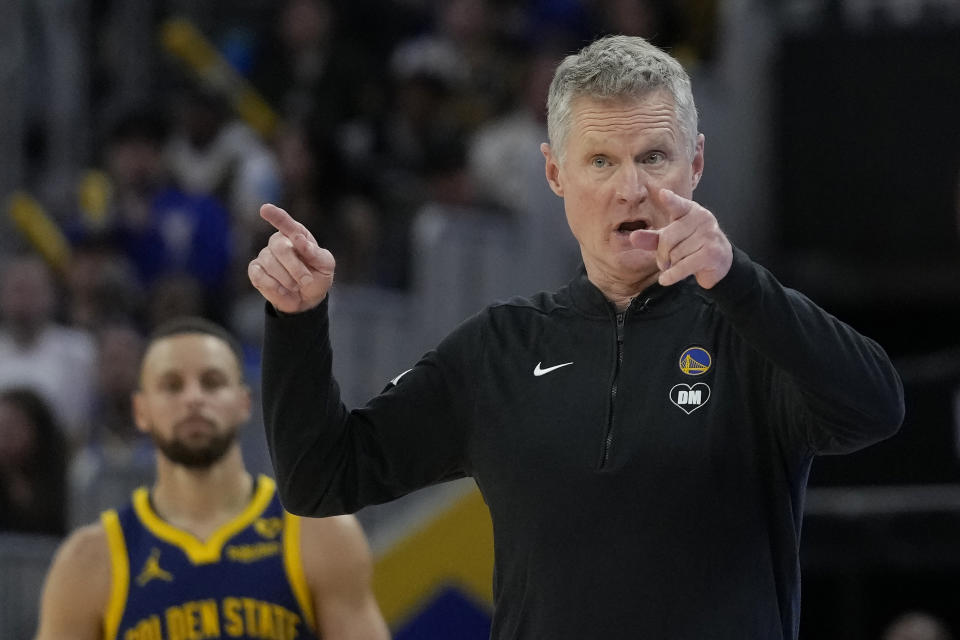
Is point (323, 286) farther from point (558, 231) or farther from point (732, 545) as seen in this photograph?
point (558, 231)

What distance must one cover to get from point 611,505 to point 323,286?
68 centimetres

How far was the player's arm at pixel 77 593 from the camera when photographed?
5.36 metres

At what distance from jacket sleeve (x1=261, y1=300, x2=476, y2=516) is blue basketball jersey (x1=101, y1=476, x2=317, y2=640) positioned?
178 cm

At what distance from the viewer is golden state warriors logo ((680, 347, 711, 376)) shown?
3398 mm

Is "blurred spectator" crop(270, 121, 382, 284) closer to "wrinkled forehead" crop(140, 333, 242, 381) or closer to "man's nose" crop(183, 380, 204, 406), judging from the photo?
"wrinkled forehead" crop(140, 333, 242, 381)

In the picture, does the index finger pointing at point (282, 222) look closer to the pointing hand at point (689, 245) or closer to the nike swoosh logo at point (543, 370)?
the nike swoosh logo at point (543, 370)

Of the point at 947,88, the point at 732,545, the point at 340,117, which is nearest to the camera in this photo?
the point at 732,545

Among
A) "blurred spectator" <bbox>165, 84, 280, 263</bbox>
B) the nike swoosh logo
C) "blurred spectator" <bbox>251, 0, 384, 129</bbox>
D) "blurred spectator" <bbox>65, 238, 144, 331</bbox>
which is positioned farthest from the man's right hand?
"blurred spectator" <bbox>251, 0, 384, 129</bbox>

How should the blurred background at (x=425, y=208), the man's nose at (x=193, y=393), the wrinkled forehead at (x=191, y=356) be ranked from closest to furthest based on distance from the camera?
1. the man's nose at (x=193, y=393)
2. the wrinkled forehead at (x=191, y=356)
3. the blurred background at (x=425, y=208)

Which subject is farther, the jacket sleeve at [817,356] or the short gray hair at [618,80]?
the short gray hair at [618,80]

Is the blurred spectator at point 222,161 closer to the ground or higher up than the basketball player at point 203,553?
higher up

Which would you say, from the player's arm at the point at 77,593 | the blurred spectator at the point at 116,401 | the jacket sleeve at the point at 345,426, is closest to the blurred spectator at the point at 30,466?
the blurred spectator at the point at 116,401

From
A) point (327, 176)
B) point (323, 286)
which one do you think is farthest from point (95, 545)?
point (327, 176)

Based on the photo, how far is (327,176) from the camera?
10.4m
